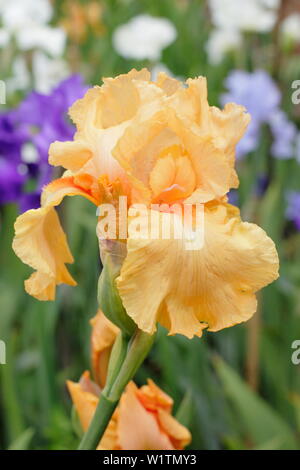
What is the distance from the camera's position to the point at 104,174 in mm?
602

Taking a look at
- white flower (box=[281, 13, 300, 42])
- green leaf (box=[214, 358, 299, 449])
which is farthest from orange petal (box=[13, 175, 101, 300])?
white flower (box=[281, 13, 300, 42])

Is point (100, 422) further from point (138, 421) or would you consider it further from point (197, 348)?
point (197, 348)

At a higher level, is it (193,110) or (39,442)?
(193,110)

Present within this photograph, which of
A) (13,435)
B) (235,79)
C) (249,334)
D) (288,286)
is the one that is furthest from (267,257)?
(235,79)

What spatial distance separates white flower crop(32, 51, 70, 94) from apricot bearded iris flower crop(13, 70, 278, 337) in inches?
69.7

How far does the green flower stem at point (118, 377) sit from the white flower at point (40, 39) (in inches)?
66.8

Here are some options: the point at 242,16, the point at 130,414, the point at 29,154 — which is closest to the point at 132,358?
the point at 130,414

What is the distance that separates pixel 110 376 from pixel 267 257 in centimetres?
18

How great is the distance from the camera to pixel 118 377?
60 cm

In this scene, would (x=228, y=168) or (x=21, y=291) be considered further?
(x=21, y=291)

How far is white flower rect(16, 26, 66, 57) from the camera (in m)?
2.14

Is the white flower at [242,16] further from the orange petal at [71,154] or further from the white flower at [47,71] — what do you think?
the orange petal at [71,154]

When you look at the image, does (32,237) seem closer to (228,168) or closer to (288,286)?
(228,168)

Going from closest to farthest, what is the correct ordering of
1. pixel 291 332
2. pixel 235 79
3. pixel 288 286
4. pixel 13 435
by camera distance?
pixel 13 435 → pixel 291 332 → pixel 288 286 → pixel 235 79
